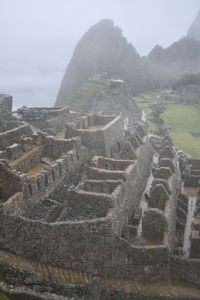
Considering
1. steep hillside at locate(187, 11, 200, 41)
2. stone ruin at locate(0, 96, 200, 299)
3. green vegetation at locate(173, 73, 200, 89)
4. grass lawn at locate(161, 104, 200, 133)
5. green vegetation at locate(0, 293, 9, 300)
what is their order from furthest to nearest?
steep hillside at locate(187, 11, 200, 41) → green vegetation at locate(173, 73, 200, 89) → grass lawn at locate(161, 104, 200, 133) → stone ruin at locate(0, 96, 200, 299) → green vegetation at locate(0, 293, 9, 300)

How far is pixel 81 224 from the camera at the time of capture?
16422 millimetres

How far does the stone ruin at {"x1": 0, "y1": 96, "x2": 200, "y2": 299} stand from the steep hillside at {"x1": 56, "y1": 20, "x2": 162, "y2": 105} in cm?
6516

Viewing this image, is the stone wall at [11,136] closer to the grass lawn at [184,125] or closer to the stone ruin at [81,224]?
the stone ruin at [81,224]

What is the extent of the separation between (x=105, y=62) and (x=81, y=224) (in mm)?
90983

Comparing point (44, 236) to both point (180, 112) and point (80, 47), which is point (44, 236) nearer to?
point (180, 112)

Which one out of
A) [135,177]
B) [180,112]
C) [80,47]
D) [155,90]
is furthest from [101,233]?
[80,47]

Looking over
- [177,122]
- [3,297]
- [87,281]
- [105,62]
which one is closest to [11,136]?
[87,281]

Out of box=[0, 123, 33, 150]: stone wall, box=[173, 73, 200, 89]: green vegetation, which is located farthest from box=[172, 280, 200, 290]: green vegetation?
box=[173, 73, 200, 89]: green vegetation

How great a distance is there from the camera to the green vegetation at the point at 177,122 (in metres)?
44.4

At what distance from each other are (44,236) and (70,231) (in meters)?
1.01

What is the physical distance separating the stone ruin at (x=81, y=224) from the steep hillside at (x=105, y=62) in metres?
65.2

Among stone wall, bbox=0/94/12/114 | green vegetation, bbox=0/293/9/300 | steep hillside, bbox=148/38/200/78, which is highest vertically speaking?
steep hillside, bbox=148/38/200/78

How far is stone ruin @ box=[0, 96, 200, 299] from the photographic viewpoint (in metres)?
16.4

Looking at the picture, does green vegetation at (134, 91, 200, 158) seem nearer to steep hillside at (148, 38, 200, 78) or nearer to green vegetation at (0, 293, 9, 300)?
green vegetation at (0, 293, 9, 300)
